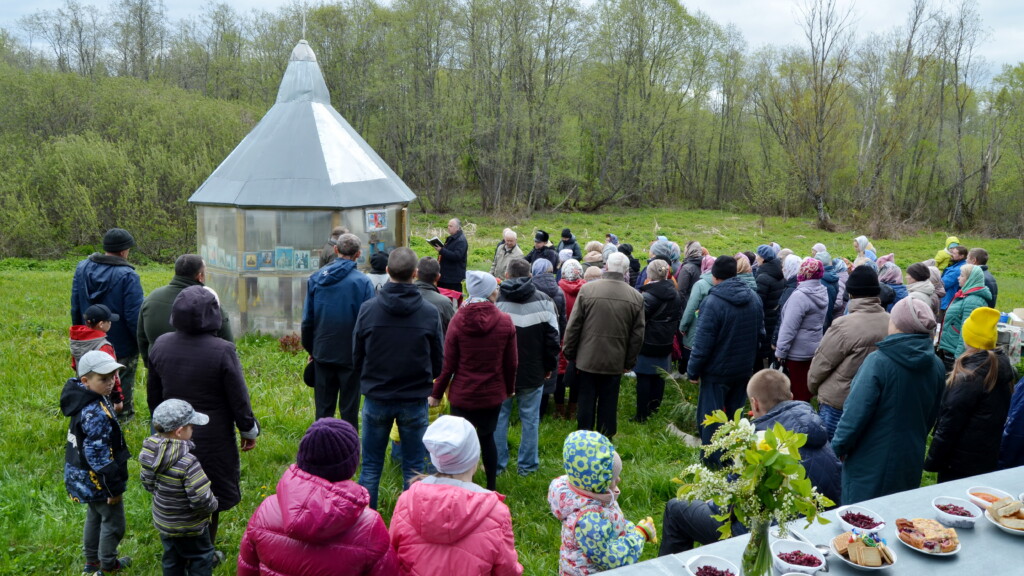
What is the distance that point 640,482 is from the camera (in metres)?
5.99

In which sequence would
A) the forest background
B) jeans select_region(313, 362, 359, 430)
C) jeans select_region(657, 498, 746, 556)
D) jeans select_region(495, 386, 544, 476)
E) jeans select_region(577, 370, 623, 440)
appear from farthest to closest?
the forest background
jeans select_region(577, 370, 623, 440)
jeans select_region(495, 386, 544, 476)
jeans select_region(313, 362, 359, 430)
jeans select_region(657, 498, 746, 556)

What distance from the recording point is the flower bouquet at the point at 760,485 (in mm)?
2465

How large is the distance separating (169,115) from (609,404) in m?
22.3

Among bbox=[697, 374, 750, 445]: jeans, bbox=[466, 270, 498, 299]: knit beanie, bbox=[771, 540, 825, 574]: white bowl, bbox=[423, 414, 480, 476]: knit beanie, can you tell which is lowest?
bbox=[697, 374, 750, 445]: jeans

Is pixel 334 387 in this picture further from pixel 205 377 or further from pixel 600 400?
pixel 600 400

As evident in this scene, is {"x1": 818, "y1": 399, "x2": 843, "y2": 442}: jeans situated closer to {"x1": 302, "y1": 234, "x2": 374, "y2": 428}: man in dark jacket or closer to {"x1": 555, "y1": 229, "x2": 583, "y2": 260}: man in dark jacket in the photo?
{"x1": 302, "y1": 234, "x2": 374, "y2": 428}: man in dark jacket

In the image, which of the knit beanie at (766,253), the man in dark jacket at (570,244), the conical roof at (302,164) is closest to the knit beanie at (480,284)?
the knit beanie at (766,253)

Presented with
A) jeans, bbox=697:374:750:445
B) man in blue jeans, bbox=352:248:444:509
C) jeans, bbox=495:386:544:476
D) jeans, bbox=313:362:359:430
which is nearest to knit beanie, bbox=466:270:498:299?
man in blue jeans, bbox=352:248:444:509

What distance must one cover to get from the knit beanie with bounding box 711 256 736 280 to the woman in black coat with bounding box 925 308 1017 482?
6.45 feet

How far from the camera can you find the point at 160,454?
12.3 ft

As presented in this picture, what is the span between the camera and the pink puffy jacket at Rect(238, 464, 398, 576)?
2.73m

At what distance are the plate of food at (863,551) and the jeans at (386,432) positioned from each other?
2927mm

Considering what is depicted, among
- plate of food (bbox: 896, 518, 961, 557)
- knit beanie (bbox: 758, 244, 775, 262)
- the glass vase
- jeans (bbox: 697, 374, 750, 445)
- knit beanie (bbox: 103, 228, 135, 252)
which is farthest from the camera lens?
knit beanie (bbox: 758, 244, 775, 262)

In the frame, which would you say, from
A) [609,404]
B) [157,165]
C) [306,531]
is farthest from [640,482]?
[157,165]
